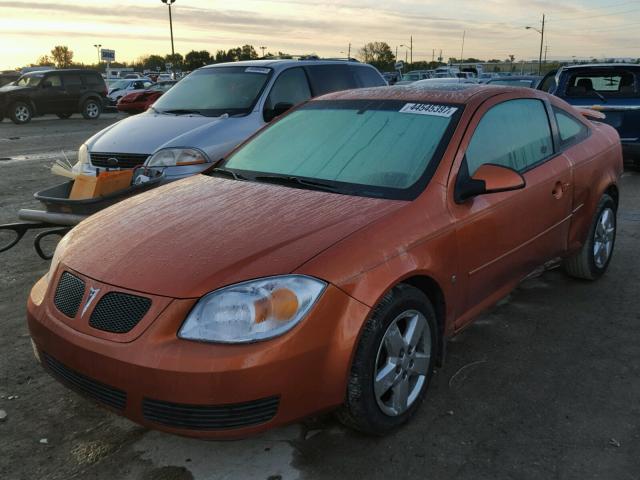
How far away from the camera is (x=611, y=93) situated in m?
9.73

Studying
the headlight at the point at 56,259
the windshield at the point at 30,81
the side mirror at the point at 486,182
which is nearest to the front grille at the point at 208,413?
the headlight at the point at 56,259

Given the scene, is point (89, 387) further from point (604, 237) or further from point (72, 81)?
point (72, 81)

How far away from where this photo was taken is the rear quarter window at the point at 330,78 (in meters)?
7.57

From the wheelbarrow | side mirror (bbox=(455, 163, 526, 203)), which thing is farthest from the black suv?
side mirror (bbox=(455, 163, 526, 203))

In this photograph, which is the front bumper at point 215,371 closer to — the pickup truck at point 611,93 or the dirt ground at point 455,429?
the dirt ground at point 455,429

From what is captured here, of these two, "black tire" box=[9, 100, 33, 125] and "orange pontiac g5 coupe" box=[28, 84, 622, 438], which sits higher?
"orange pontiac g5 coupe" box=[28, 84, 622, 438]

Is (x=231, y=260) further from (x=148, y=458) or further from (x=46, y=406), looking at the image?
(x=46, y=406)

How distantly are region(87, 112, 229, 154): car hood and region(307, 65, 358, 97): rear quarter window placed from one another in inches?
63.5

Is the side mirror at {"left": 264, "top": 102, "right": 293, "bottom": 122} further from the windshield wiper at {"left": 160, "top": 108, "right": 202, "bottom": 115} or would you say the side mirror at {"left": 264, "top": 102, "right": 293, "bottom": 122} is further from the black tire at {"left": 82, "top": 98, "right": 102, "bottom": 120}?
the black tire at {"left": 82, "top": 98, "right": 102, "bottom": 120}

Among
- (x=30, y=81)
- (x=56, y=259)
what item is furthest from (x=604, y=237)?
(x=30, y=81)

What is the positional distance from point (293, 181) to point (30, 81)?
2185 cm

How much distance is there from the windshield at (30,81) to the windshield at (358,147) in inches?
822

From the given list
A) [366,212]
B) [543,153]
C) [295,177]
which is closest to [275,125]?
[295,177]

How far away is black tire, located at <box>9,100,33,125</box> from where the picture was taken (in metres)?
21.2
